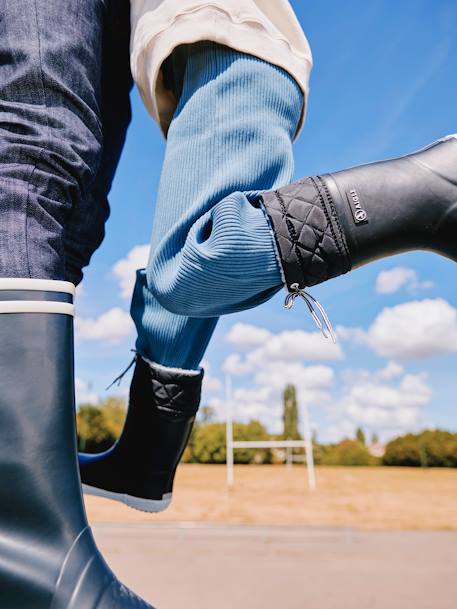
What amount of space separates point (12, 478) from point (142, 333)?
A: 306 mm

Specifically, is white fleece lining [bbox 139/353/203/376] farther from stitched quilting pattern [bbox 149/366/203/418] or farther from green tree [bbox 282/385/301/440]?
green tree [bbox 282/385/301/440]

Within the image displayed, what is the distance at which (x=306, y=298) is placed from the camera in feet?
1.49

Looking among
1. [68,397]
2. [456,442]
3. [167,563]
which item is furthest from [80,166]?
[456,442]

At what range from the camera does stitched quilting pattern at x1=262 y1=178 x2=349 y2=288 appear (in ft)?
1.37

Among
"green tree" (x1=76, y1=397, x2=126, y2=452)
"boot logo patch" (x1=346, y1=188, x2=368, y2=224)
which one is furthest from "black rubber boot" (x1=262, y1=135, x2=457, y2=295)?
"green tree" (x1=76, y1=397, x2=126, y2=452)

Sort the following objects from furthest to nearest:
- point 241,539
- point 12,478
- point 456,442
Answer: point 456,442 → point 241,539 → point 12,478

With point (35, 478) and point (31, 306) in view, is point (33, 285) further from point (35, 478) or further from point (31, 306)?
point (35, 478)

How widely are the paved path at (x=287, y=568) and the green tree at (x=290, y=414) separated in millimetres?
17249

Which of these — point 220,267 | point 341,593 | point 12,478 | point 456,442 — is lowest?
point 456,442

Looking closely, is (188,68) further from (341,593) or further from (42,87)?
(341,593)

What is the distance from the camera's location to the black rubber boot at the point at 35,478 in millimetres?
349

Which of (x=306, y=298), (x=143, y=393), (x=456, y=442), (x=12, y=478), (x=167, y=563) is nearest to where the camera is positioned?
(x=12, y=478)

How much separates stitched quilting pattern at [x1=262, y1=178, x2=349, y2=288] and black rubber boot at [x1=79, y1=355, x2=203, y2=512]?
26 cm

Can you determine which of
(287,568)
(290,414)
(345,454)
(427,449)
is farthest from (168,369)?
(290,414)
